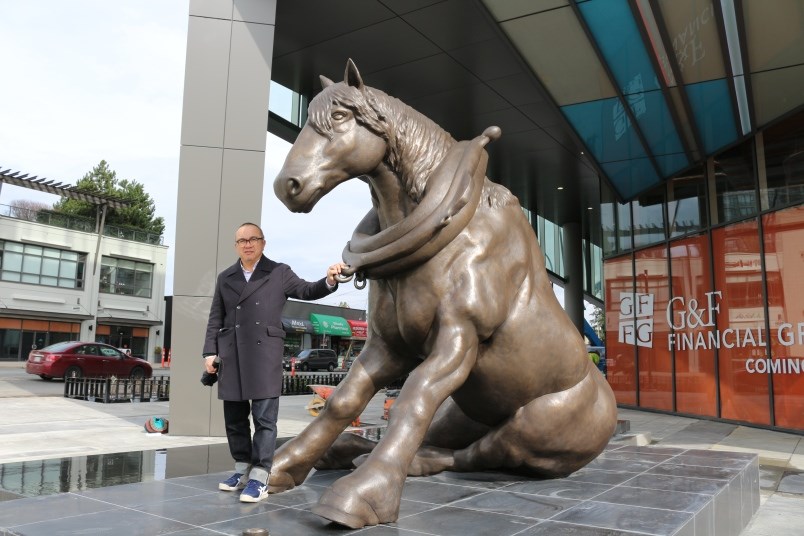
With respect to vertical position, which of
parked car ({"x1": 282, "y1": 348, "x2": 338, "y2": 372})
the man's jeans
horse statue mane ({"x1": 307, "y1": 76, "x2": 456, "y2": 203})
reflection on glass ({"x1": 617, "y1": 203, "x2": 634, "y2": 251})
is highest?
reflection on glass ({"x1": 617, "y1": 203, "x2": 634, "y2": 251})

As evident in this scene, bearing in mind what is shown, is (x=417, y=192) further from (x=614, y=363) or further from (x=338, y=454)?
(x=614, y=363)

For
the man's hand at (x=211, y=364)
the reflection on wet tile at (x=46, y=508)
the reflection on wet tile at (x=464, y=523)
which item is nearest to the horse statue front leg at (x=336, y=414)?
the man's hand at (x=211, y=364)

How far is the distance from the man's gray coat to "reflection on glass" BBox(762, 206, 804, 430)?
980 centimetres

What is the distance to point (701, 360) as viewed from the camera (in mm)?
12516

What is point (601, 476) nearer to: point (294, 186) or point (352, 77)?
point (294, 186)

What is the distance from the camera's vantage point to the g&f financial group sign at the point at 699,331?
1044 cm

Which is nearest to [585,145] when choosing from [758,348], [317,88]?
[758,348]

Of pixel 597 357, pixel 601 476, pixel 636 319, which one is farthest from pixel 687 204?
pixel 601 476

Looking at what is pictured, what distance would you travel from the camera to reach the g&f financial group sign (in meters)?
10.4

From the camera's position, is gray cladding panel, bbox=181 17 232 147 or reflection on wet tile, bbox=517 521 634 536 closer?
reflection on wet tile, bbox=517 521 634 536

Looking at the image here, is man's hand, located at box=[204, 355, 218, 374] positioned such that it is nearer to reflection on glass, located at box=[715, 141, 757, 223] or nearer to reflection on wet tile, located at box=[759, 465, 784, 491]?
reflection on wet tile, located at box=[759, 465, 784, 491]

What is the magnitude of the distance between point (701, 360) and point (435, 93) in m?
7.64

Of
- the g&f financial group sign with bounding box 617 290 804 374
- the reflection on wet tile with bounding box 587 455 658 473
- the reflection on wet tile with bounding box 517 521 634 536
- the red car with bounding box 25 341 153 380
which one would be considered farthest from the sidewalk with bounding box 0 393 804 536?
the red car with bounding box 25 341 153 380

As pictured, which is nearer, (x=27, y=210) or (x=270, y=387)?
(x=270, y=387)
